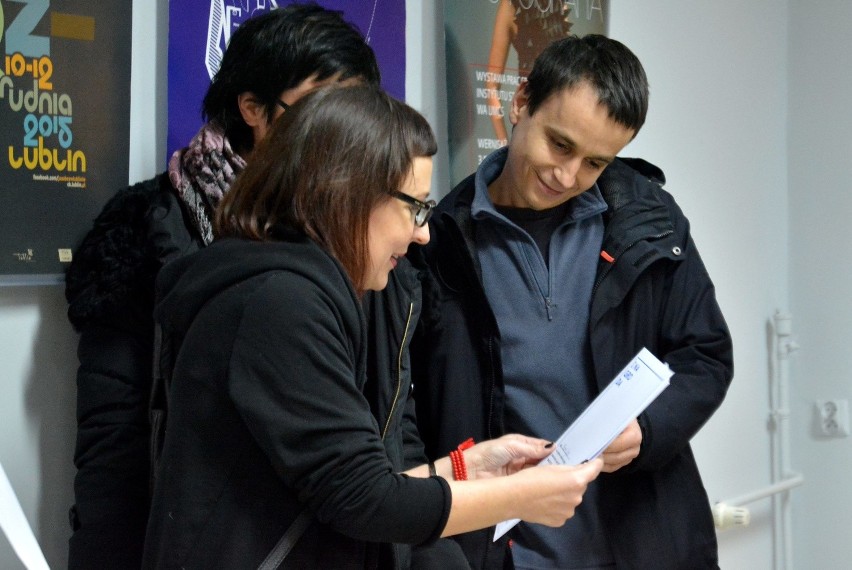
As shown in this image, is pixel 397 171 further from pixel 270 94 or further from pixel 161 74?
pixel 161 74

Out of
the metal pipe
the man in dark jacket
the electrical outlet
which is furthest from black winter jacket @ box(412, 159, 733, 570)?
the electrical outlet

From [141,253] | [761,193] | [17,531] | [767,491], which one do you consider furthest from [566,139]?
[767,491]

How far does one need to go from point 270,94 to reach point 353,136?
42cm

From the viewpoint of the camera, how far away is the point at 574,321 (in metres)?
1.69

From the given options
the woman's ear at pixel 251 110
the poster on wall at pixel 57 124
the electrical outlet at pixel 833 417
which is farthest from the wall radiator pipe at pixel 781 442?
the poster on wall at pixel 57 124

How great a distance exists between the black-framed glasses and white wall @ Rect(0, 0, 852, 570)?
1562mm

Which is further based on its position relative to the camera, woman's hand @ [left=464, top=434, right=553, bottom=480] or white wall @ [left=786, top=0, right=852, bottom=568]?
white wall @ [left=786, top=0, right=852, bottom=568]

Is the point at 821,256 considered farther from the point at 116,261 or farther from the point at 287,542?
the point at 287,542

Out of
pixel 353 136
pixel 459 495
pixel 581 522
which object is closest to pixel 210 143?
pixel 353 136

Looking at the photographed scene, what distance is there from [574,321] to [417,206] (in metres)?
0.62

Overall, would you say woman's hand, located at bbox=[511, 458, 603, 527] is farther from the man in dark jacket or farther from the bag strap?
the man in dark jacket

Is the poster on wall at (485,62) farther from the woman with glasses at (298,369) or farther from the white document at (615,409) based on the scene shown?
the woman with glasses at (298,369)

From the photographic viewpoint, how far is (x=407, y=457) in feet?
4.94

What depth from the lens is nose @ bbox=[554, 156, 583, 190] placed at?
5.47ft
